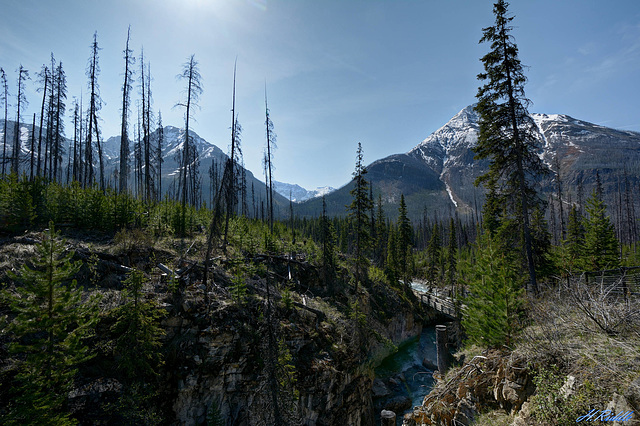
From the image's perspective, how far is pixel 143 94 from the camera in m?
23.8

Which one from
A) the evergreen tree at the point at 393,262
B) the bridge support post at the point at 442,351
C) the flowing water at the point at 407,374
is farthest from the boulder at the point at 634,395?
the evergreen tree at the point at 393,262

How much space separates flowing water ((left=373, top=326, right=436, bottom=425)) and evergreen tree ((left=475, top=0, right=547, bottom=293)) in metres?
9.63

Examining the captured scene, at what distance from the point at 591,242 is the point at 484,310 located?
50.2ft

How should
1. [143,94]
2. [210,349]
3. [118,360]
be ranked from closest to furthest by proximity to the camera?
1. [118,360]
2. [210,349]
3. [143,94]

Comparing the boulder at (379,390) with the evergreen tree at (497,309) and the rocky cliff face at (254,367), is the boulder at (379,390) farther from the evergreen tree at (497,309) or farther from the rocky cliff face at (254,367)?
the evergreen tree at (497,309)

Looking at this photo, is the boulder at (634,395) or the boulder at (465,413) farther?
the boulder at (465,413)

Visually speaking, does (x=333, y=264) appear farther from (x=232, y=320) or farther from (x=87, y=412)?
(x=87, y=412)

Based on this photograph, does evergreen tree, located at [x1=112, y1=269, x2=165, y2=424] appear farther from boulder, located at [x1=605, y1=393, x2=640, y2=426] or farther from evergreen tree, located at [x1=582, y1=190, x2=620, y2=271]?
evergreen tree, located at [x1=582, y1=190, x2=620, y2=271]

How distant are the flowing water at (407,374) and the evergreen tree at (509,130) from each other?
31.6ft


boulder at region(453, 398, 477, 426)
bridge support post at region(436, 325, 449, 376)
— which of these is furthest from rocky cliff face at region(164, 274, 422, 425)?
boulder at region(453, 398, 477, 426)

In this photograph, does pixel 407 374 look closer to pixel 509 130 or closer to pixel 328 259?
pixel 328 259

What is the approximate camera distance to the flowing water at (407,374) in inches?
704

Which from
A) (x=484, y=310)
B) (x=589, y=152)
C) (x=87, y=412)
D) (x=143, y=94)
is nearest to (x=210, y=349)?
(x=87, y=412)

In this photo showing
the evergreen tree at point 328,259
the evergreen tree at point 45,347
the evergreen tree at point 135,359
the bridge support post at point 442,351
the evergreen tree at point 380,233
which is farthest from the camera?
the evergreen tree at point 380,233
